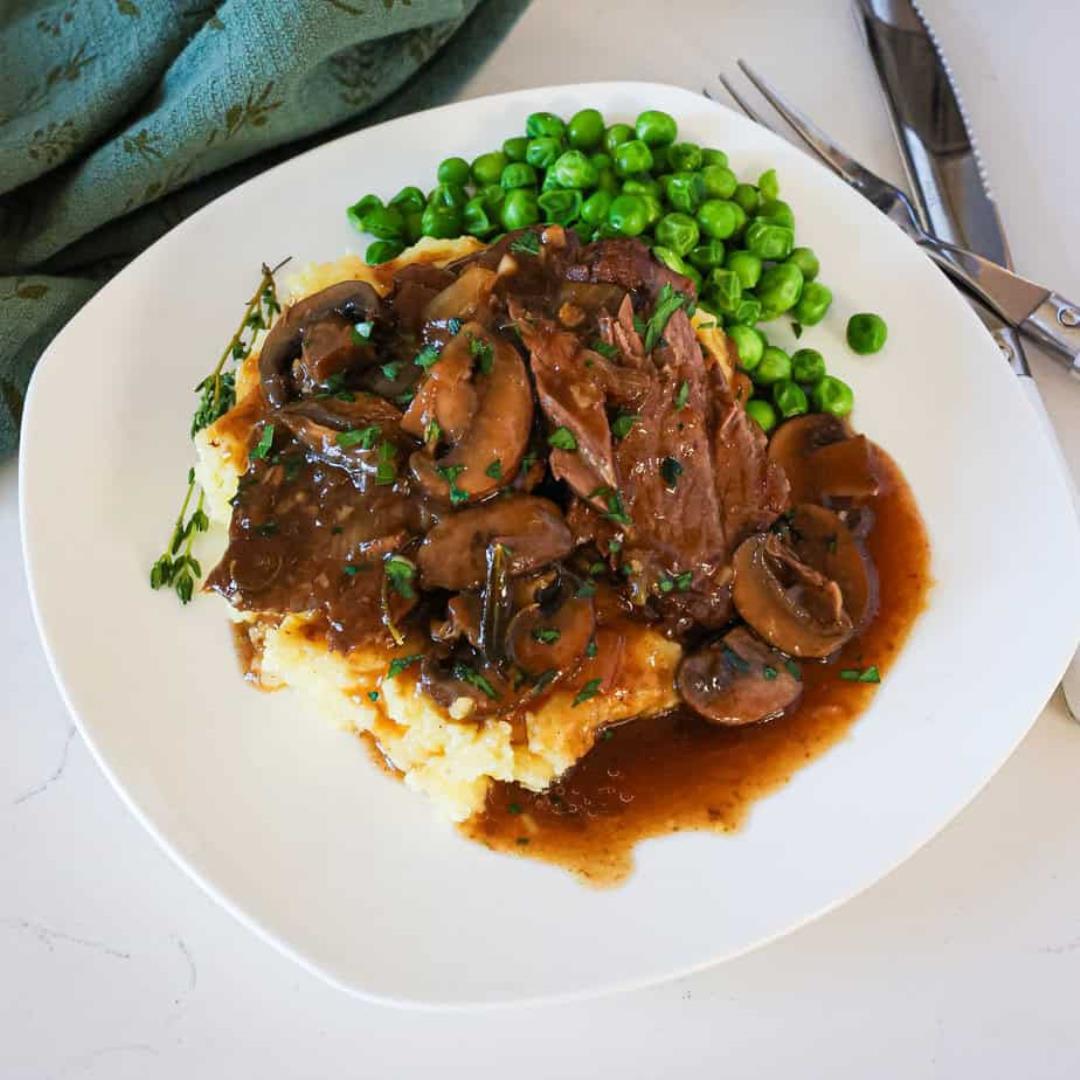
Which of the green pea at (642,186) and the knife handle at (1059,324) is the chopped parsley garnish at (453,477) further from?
the knife handle at (1059,324)

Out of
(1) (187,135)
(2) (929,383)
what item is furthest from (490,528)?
(1) (187,135)

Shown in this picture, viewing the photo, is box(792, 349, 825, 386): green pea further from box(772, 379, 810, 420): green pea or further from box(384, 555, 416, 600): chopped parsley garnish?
box(384, 555, 416, 600): chopped parsley garnish

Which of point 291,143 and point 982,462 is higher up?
point 291,143

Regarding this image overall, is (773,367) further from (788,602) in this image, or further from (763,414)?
(788,602)

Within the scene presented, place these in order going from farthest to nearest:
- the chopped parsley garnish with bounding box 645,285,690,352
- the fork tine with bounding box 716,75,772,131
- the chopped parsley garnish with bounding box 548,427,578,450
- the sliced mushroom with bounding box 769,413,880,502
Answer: the fork tine with bounding box 716,75,772,131 → the sliced mushroom with bounding box 769,413,880,502 → the chopped parsley garnish with bounding box 645,285,690,352 → the chopped parsley garnish with bounding box 548,427,578,450

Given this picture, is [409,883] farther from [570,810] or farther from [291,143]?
[291,143]

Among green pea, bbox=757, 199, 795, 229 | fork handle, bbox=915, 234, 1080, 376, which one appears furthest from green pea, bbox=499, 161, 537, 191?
fork handle, bbox=915, 234, 1080, 376

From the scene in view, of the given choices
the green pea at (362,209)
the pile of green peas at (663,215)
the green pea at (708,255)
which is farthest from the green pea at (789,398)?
the green pea at (362,209)
